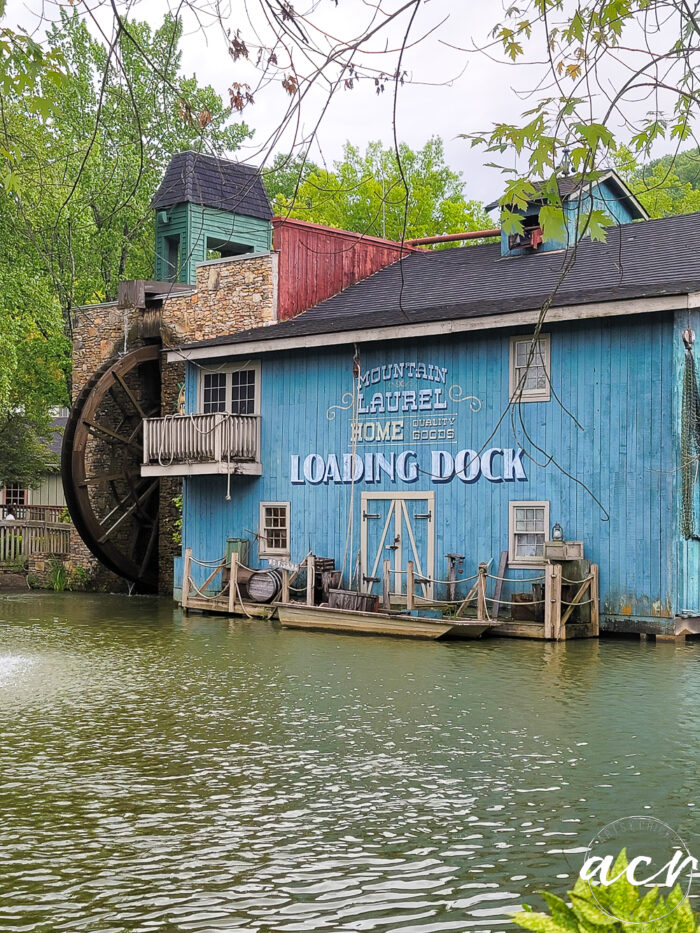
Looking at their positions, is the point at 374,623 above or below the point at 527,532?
below

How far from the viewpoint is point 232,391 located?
24516 mm

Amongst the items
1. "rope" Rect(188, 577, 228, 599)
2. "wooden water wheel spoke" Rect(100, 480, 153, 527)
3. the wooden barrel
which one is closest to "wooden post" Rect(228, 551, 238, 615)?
the wooden barrel

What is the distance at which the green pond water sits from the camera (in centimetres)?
612

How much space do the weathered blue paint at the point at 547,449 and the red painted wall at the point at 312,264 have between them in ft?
7.71

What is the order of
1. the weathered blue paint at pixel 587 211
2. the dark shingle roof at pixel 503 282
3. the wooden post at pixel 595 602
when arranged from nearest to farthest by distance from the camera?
the wooden post at pixel 595 602 < the dark shingle roof at pixel 503 282 < the weathered blue paint at pixel 587 211

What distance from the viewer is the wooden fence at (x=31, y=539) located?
30.8 meters

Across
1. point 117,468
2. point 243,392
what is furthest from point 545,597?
point 117,468

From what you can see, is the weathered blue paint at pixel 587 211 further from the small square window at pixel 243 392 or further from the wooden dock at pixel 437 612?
the wooden dock at pixel 437 612

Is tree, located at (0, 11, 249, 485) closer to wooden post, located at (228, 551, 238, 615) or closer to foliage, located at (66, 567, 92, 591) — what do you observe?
foliage, located at (66, 567, 92, 591)

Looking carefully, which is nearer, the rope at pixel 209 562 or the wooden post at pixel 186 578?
Answer: the wooden post at pixel 186 578

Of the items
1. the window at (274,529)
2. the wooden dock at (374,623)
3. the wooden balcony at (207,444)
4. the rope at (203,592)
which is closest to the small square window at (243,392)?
the wooden balcony at (207,444)

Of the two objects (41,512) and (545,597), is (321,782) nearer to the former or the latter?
(545,597)

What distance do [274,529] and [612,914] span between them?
Result: 20.7m

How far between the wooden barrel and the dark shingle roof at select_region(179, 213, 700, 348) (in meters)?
4.28
